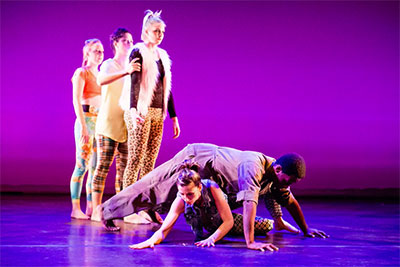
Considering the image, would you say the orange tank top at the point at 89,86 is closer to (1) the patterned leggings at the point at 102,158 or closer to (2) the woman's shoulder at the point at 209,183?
(1) the patterned leggings at the point at 102,158

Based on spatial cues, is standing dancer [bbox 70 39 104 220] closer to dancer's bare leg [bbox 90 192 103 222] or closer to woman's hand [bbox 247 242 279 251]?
dancer's bare leg [bbox 90 192 103 222]

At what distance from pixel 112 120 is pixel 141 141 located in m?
0.40

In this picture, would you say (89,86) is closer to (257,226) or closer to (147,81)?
(147,81)

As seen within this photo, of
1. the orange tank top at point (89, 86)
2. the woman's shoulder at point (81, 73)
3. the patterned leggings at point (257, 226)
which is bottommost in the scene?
the patterned leggings at point (257, 226)

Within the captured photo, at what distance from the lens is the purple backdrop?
5.25 m

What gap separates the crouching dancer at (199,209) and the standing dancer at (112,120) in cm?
91

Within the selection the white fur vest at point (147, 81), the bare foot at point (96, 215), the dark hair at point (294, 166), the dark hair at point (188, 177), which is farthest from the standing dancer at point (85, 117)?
the dark hair at point (294, 166)

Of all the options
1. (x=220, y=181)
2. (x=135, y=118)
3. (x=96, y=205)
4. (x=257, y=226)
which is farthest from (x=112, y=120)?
(x=257, y=226)

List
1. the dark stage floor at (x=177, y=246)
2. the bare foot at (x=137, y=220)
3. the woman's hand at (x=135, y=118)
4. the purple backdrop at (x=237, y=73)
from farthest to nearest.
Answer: the purple backdrop at (x=237, y=73) → the bare foot at (x=137, y=220) → the woman's hand at (x=135, y=118) → the dark stage floor at (x=177, y=246)

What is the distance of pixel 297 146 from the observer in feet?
18.5

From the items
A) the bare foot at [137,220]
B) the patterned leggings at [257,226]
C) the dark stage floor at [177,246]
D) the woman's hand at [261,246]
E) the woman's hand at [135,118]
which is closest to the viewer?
the dark stage floor at [177,246]

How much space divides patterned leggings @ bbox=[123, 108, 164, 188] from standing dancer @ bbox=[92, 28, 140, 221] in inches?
9.9

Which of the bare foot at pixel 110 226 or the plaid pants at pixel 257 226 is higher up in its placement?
the plaid pants at pixel 257 226

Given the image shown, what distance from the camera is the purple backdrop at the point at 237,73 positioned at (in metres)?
5.25
